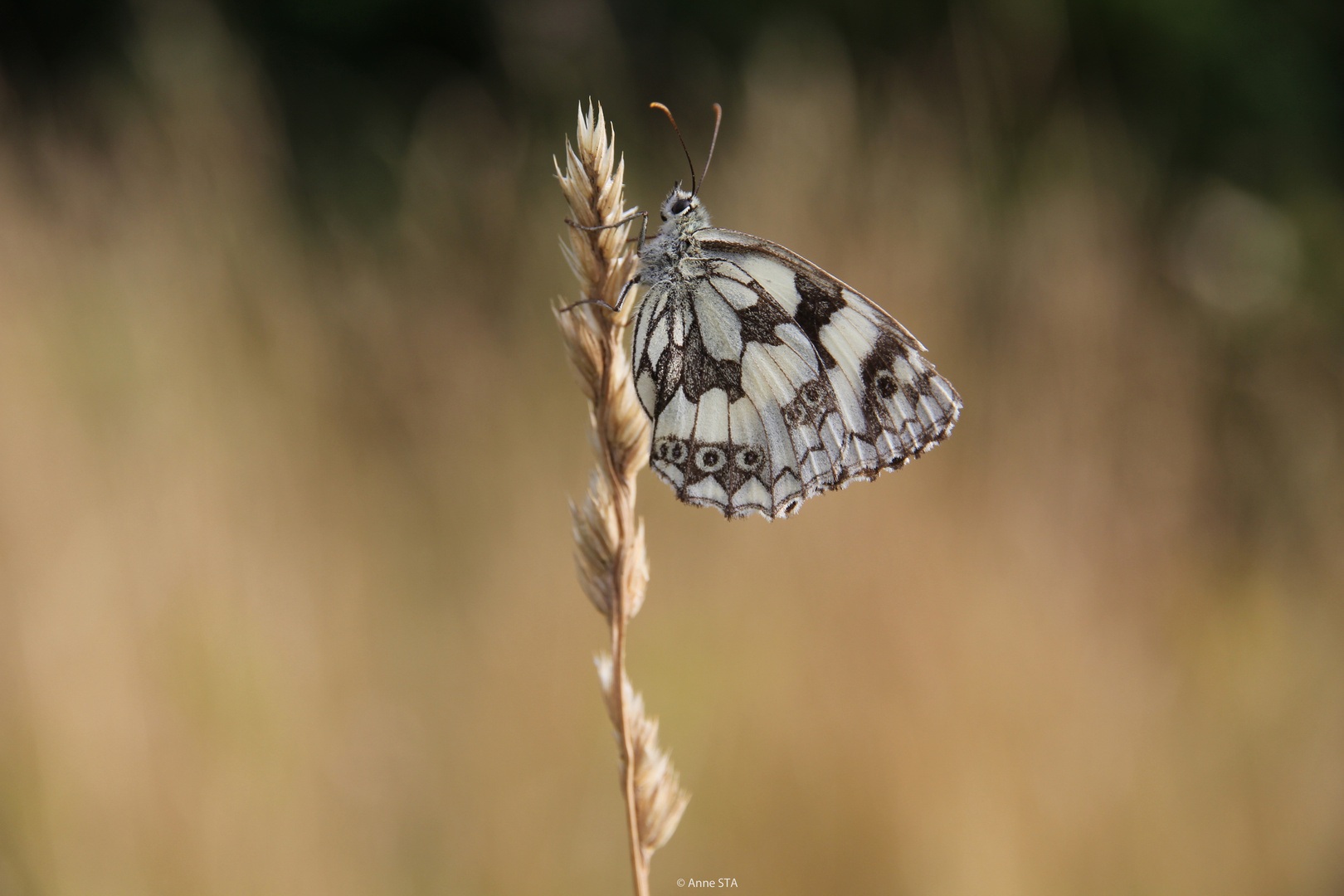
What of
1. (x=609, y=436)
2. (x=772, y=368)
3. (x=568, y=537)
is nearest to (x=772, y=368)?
(x=772, y=368)

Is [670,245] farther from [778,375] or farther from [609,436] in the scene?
[609,436]

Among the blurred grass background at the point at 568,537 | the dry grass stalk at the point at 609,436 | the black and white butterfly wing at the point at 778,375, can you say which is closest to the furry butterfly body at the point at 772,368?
the black and white butterfly wing at the point at 778,375

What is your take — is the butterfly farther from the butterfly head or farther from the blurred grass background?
the blurred grass background

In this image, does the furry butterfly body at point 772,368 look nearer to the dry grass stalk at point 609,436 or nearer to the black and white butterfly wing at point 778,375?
the black and white butterfly wing at point 778,375

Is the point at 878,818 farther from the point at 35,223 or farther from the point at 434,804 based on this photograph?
the point at 35,223

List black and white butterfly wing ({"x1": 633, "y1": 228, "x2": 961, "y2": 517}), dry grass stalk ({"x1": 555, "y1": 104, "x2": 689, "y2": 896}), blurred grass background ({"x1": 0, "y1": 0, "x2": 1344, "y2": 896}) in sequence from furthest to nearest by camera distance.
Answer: blurred grass background ({"x1": 0, "y1": 0, "x2": 1344, "y2": 896}) → black and white butterfly wing ({"x1": 633, "y1": 228, "x2": 961, "y2": 517}) → dry grass stalk ({"x1": 555, "y1": 104, "x2": 689, "y2": 896})

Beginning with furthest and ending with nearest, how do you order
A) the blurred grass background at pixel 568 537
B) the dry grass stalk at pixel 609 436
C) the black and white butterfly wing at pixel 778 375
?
1. the blurred grass background at pixel 568 537
2. the black and white butterfly wing at pixel 778 375
3. the dry grass stalk at pixel 609 436

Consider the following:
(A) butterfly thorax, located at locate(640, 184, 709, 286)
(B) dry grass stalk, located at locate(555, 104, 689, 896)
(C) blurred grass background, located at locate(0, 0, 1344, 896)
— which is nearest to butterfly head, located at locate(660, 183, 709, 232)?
(A) butterfly thorax, located at locate(640, 184, 709, 286)
